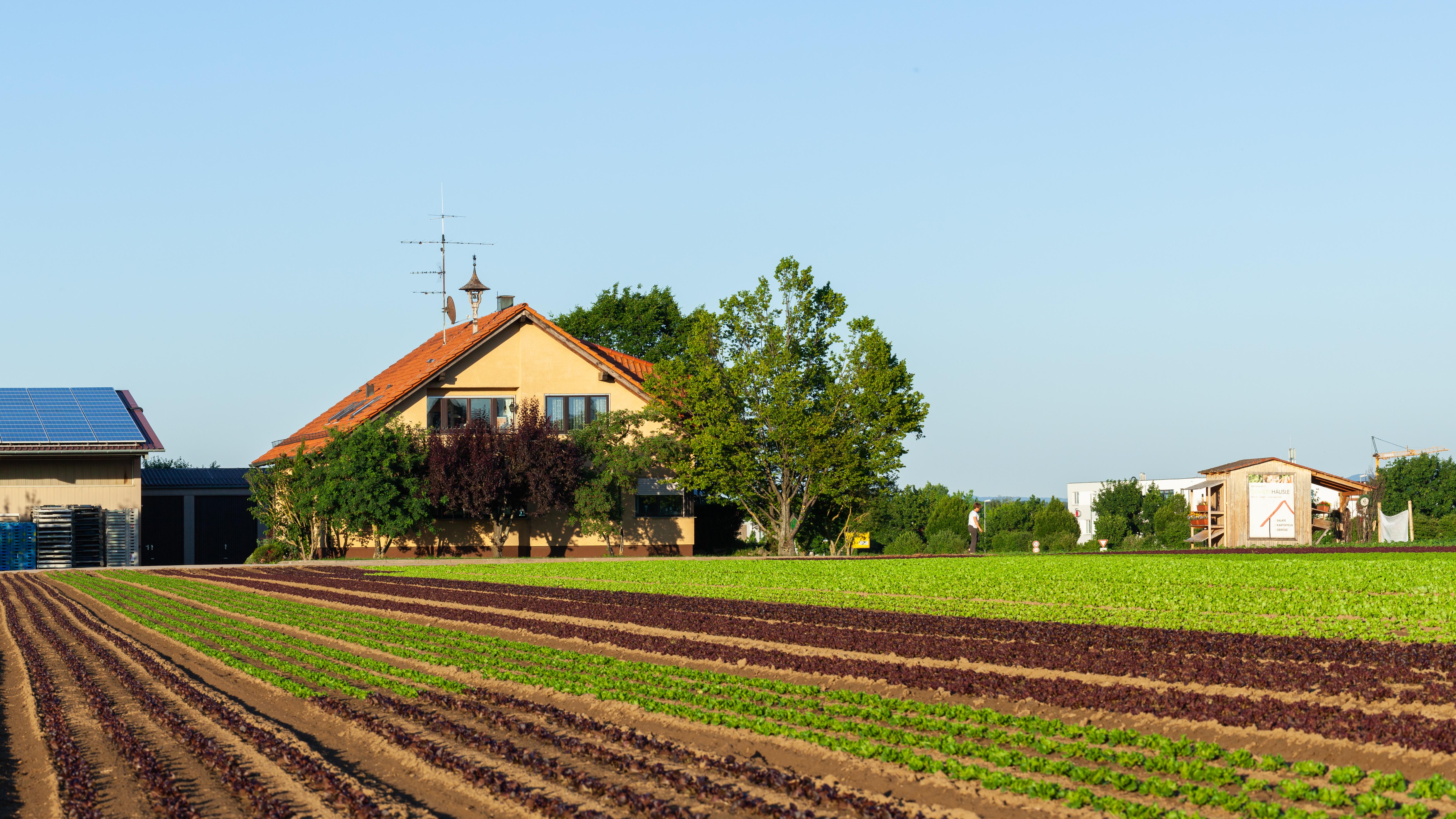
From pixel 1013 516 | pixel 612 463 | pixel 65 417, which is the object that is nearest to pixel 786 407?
pixel 612 463

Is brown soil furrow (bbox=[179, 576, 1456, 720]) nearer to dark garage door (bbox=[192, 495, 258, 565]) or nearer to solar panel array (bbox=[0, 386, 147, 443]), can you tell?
solar panel array (bbox=[0, 386, 147, 443])

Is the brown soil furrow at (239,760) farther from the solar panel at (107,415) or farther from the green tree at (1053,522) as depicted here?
the green tree at (1053,522)

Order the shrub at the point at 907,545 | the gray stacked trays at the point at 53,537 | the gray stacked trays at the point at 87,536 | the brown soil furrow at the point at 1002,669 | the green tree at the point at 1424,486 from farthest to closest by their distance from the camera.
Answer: the green tree at the point at 1424,486, the shrub at the point at 907,545, the gray stacked trays at the point at 87,536, the gray stacked trays at the point at 53,537, the brown soil furrow at the point at 1002,669

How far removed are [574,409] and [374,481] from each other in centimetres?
803

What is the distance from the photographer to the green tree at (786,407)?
135ft

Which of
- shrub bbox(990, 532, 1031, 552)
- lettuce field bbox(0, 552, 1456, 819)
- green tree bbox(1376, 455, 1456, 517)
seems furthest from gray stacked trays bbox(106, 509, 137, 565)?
green tree bbox(1376, 455, 1456, 517)

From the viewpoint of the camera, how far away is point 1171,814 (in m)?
6.68

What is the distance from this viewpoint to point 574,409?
1709 inches

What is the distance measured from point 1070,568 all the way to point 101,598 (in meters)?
19.9

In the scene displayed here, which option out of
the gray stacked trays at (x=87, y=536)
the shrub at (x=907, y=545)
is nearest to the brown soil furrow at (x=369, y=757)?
the gray stacked trays at (x=87, y=536)

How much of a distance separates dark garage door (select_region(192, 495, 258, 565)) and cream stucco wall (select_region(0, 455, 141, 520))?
5.27 meters

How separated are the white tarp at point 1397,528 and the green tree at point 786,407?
617 inches

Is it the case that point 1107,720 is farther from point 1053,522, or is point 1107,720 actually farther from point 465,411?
point 1053,522

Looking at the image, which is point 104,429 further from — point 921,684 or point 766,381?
point 921,684
